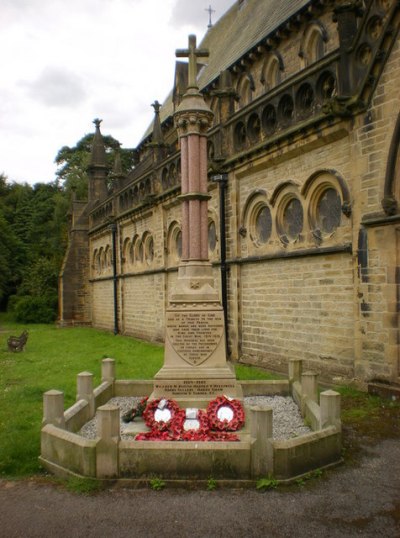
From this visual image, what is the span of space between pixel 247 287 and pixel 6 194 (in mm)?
44381

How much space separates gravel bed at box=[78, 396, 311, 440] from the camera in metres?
7.08

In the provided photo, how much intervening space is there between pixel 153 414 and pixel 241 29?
21.3 meters

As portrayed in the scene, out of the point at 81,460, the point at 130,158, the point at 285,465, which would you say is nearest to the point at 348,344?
the point at 285,465

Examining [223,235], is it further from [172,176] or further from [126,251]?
[126,251]

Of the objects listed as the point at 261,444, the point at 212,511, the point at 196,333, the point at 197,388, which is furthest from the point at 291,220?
the point at 212,511

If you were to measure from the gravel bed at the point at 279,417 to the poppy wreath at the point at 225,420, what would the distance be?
0.56 m

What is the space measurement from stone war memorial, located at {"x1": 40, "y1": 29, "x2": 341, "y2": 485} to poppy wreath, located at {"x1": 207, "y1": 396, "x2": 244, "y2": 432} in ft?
0.05

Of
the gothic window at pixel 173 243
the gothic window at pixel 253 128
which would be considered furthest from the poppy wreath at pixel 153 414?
the gothic window at pixel 173 243

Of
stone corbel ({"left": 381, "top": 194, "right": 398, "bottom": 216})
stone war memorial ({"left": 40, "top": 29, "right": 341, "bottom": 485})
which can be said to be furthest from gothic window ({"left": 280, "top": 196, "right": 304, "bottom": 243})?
stone war memorial ({"left": 40, "top": 29, "right": 341, "bottom": 485})

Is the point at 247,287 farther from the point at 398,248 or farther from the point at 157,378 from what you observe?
the point at 157,378

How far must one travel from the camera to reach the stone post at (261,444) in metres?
5.41

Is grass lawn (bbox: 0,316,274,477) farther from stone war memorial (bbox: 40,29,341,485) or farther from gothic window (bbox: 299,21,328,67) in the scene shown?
gothic window (bbox: 299,21,328,67)

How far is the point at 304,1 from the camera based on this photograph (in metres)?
16.5

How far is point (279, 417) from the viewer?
25.7 ft
